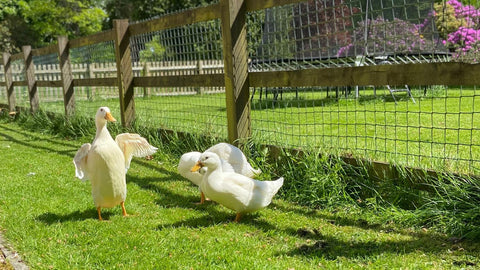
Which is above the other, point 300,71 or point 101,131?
point 300,71

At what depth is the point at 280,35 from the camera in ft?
17.7

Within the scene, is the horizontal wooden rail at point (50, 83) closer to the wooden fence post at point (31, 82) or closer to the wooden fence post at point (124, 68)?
the wooden fence post at point (31, 82)

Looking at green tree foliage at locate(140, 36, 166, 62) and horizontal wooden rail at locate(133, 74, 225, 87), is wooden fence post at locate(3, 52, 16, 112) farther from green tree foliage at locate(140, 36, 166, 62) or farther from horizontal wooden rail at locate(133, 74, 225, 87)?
horizontal wooden rail at locate(133, 74, 225, 87)

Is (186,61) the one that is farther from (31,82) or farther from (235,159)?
(31,82)

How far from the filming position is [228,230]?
3936 millimetres

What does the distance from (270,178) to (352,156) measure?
36.3 inches

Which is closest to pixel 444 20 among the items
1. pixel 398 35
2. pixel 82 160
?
pixel 398 35

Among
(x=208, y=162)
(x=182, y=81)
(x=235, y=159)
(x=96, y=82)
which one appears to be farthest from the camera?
(x=96, y=82)

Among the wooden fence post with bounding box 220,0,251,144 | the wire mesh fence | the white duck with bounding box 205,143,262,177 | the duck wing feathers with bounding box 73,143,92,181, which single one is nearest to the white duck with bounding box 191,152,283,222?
the white duck with bounding box 205,143,262,177

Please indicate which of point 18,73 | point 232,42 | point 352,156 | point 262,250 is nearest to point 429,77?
point 352,156

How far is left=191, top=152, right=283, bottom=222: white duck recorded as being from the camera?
3.93 m

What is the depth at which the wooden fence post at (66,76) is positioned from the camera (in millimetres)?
10367

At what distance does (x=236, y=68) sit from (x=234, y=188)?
1.90 meters

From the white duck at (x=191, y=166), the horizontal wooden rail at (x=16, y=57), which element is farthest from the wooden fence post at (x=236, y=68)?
the horizontal wooden rail at (x=16, y=57)
